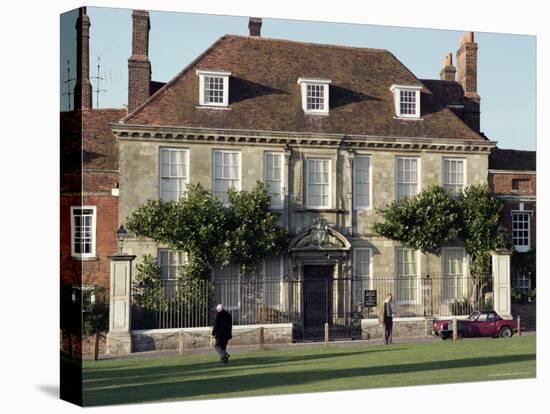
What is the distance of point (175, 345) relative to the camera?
18891mm

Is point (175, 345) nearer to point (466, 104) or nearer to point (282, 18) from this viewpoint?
point (282, 18)

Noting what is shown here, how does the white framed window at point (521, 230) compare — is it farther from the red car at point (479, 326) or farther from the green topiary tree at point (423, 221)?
the red car at point (479, 326)

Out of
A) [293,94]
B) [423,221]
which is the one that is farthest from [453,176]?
[293,94]

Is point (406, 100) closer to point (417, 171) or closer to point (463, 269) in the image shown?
point (417, 171)

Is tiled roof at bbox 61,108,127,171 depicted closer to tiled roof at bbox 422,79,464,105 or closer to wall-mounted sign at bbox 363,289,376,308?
wall-mounted sign at bbox 363,289,376,308

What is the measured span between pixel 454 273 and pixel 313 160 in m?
4.59

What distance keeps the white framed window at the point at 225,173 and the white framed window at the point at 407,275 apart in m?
4.49

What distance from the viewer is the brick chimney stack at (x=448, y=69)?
20469 mm

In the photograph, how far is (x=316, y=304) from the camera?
20.3 meters

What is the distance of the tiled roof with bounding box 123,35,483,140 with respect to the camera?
1919 centimetres

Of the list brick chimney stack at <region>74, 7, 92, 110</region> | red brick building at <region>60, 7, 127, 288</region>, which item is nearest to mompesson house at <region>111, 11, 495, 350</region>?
red brick building at <region>60, 7, 127, 288</region>

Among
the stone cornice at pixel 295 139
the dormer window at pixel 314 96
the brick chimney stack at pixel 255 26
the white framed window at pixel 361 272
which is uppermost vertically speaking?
the brick chimney stack at pixel 255 26

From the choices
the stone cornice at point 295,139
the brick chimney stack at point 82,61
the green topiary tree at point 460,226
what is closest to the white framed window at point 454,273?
the green topiary tree at point 460,226

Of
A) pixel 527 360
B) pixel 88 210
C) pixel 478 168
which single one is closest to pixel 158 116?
pixel 88 210
